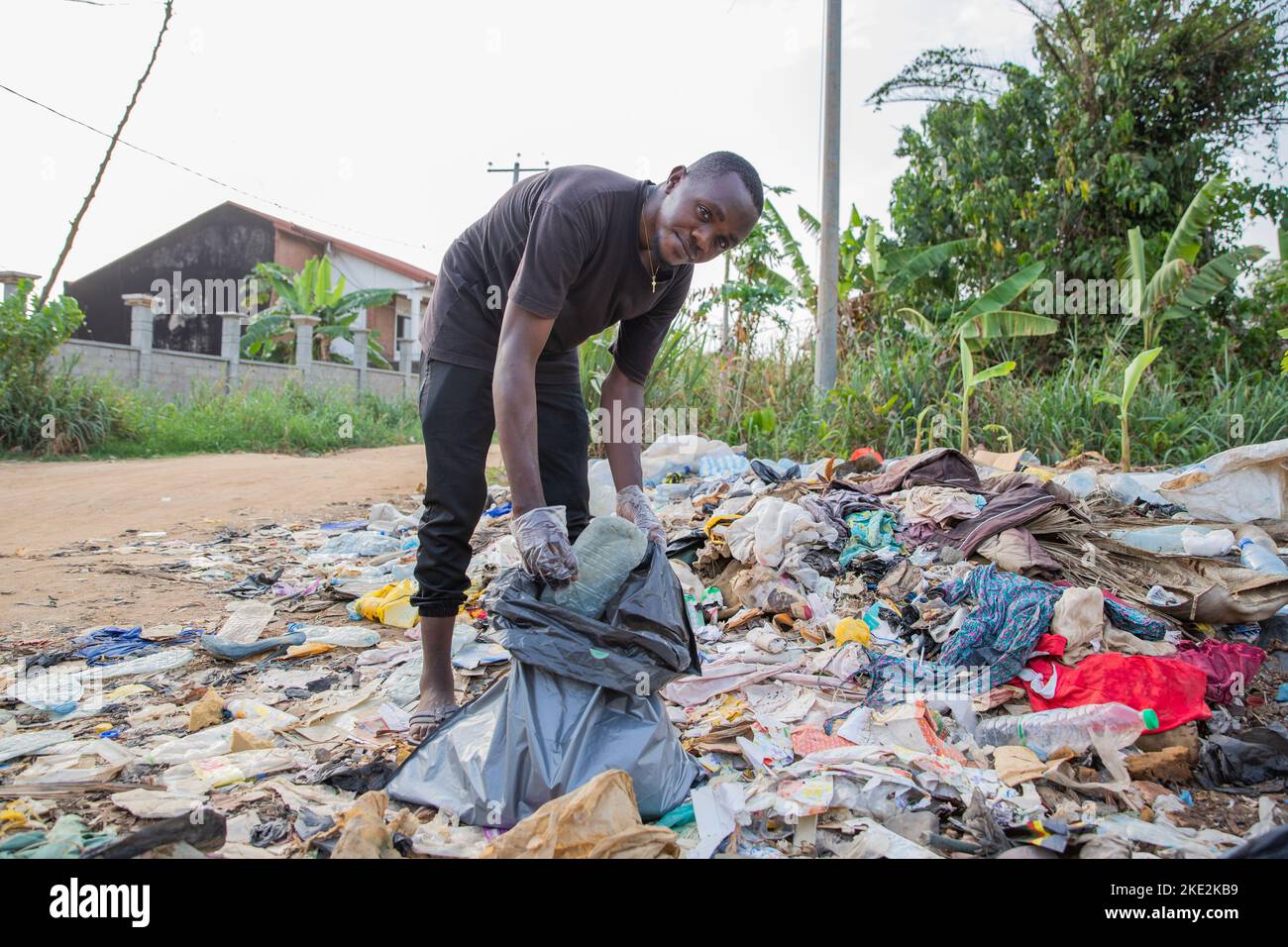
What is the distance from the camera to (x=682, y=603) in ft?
6.14

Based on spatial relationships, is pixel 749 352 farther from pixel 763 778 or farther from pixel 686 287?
pixel 763 778

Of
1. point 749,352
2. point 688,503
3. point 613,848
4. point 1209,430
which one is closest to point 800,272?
point 749,352

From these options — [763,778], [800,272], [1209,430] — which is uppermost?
[800,272]

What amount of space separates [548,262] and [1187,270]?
7.16 m

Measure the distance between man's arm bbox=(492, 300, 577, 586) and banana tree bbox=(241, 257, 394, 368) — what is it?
644 inches

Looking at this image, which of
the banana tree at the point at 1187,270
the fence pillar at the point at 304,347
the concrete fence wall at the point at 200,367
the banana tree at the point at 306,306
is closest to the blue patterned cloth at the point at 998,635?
the banana tree at the point at 1187,270

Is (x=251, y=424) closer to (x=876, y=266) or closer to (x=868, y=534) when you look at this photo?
(x=876, y=266)

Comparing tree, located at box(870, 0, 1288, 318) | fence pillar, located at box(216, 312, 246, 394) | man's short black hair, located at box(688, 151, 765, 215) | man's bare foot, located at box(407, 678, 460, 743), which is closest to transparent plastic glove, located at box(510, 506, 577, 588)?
man's bare foot, located at box(407, 678, 460, 743)

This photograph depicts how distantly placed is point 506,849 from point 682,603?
2.22 ft

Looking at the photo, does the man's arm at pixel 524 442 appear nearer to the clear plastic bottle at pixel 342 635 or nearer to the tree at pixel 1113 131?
the clear plastic bottle at pixel 342 635

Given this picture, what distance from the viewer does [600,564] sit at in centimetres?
185

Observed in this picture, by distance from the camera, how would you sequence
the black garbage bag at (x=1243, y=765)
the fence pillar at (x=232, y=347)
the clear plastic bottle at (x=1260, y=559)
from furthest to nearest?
the fence pillar at (x=232, y=347), the clear plastic bottle at (x=1260, y=559), the black garbage bag at (x=1243, y=765)

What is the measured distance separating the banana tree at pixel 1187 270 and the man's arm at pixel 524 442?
690 cm

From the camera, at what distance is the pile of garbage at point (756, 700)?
1644 millimetres
